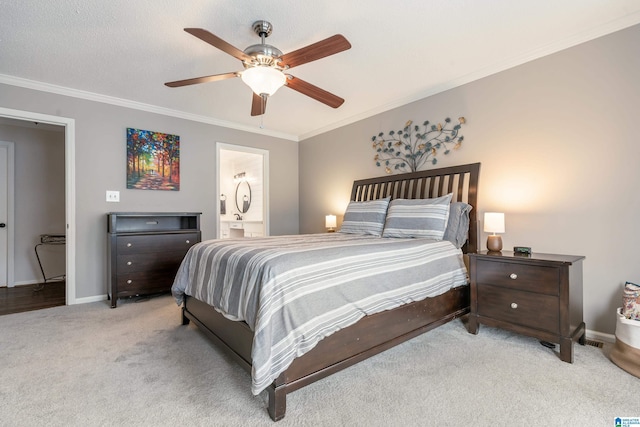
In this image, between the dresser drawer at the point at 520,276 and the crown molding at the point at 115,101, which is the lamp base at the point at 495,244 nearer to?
the dresser drawer at the point at 520,276

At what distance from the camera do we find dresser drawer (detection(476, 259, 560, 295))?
207cm

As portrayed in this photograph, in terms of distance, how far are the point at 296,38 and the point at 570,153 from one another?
2.39 meters

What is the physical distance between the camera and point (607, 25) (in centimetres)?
222

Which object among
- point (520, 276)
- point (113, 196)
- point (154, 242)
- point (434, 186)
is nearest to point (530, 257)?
point (520, 276)

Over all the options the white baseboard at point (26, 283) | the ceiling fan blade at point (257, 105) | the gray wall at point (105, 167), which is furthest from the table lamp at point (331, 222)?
the white baseboard at point (26, 283)

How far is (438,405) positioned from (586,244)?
1.85 meters

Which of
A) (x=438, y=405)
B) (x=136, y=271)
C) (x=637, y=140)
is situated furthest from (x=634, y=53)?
(x=136, y=271)

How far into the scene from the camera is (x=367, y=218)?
3.34 metres

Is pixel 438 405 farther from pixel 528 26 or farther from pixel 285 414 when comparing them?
pixel 528 26

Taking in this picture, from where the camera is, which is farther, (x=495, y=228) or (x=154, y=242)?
(x=154, y=242)

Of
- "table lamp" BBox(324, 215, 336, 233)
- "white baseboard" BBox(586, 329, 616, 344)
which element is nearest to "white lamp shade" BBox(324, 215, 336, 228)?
"table lamp" BBox(324, 215, 336, 233)

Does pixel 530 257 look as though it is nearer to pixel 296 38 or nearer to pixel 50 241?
pixel 296 38

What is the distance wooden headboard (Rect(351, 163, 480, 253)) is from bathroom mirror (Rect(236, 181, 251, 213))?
332 cm

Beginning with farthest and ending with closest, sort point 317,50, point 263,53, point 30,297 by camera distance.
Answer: point 30,297 → point 263,53 → point 317,50
